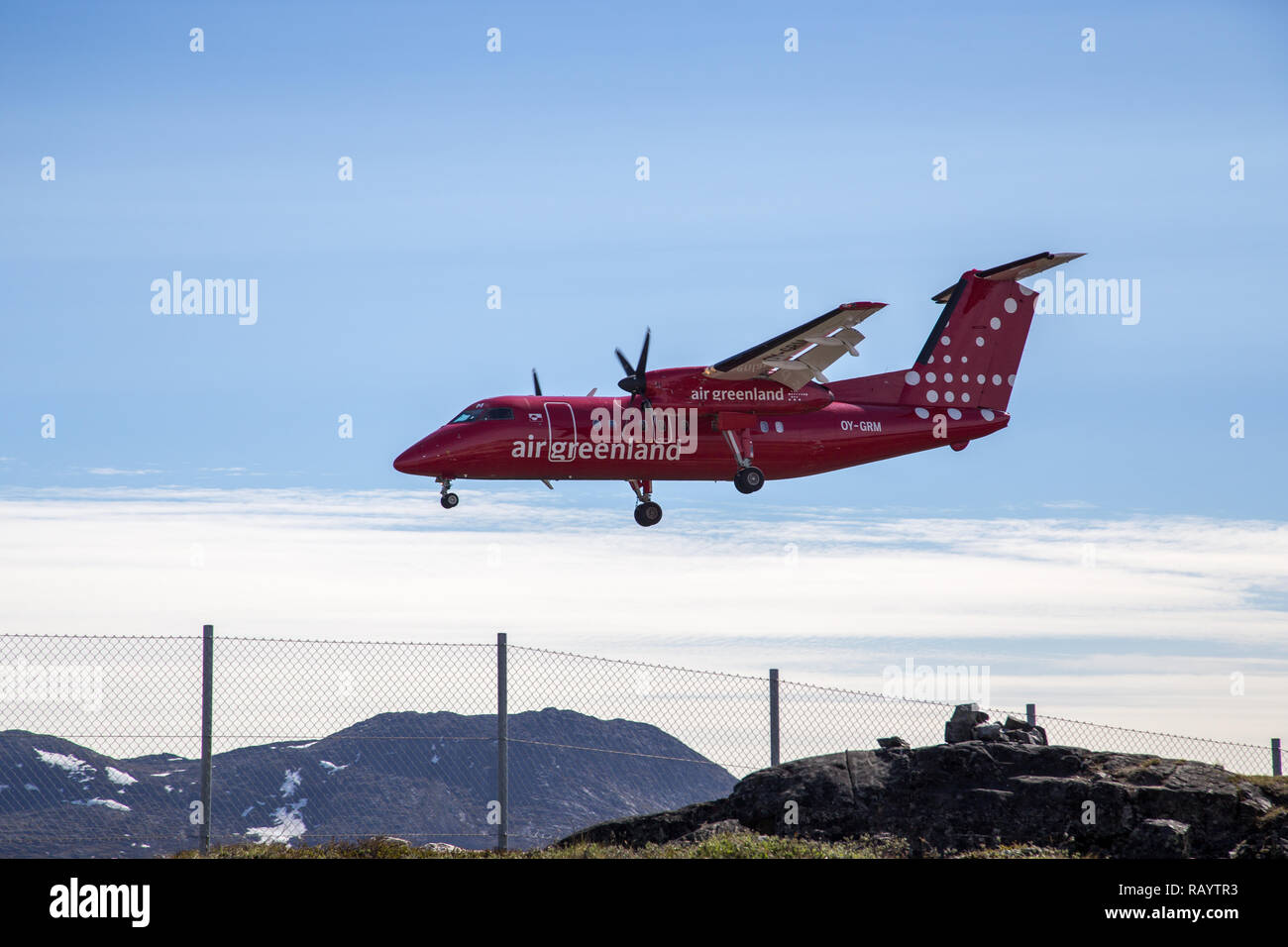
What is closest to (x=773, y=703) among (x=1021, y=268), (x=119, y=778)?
(x=1021, y=268)

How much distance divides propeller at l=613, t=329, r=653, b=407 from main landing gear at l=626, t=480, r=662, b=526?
234 centimetres

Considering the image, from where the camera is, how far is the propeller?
31734 mm

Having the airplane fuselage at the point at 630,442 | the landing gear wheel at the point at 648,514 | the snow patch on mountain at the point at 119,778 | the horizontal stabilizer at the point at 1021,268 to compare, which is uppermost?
the horizontal stabilizer at the point at 1021,268

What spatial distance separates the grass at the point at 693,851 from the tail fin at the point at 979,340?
78.0 feet

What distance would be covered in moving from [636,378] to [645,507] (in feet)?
11.5

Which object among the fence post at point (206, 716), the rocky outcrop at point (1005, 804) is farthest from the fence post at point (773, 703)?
the fence post at point (206, 716)

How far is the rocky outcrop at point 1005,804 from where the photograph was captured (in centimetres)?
1530

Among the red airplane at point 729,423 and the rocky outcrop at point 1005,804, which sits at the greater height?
the red airplane at point 729,423

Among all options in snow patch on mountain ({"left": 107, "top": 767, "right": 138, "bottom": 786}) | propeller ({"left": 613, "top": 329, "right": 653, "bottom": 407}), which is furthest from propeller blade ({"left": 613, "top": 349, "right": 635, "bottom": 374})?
snow patch on mountain ({"left": 107, "top": 767, "right": 138, "bottom": 786})

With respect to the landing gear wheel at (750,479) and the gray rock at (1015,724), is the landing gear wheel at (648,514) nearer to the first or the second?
the landing gear wheel at (750,479)

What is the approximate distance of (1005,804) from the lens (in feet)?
52.3

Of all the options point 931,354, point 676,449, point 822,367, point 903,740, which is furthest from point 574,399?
point 903,740
